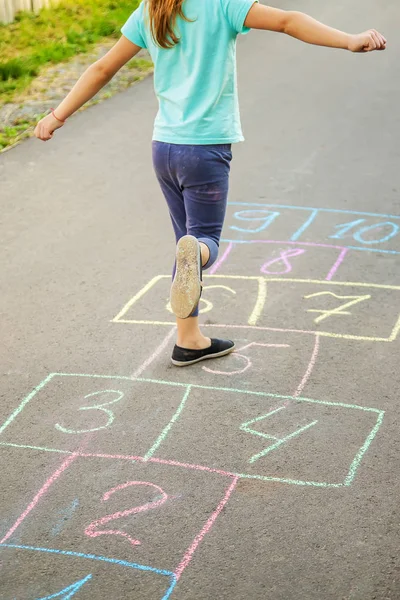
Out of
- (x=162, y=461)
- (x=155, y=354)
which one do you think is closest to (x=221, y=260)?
(x=155, y=354)

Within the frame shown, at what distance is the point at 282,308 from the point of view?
16.1 ft

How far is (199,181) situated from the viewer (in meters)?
3.91

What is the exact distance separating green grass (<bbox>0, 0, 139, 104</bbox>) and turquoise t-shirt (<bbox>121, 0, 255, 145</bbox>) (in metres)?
5.38

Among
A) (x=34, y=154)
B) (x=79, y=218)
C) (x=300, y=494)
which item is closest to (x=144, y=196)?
(x=79, y=218)

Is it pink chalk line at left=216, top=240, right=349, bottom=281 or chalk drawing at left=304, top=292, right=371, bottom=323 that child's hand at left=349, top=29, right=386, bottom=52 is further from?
pink chalk line at left=216, top=240, right=349, bottom=281

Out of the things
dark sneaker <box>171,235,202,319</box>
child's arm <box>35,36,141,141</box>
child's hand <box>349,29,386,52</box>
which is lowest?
dark sneaker <box>171,235,202,319</box>

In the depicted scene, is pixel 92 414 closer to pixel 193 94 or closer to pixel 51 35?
pixel 193 94

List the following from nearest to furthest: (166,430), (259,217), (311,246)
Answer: (166,430) → (311,246) → (259,217)

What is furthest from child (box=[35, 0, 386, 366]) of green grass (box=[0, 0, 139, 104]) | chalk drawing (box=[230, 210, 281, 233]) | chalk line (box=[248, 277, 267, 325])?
green grass (box=[0, 0, 139, 104])

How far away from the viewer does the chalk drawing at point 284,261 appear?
212 inches

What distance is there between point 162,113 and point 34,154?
13.4 feet

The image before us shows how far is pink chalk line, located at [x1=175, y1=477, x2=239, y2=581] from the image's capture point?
292cm

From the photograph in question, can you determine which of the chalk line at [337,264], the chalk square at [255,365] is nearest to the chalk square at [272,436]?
the chalk square at [255,365]

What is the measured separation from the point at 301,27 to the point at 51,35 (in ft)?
26.0
